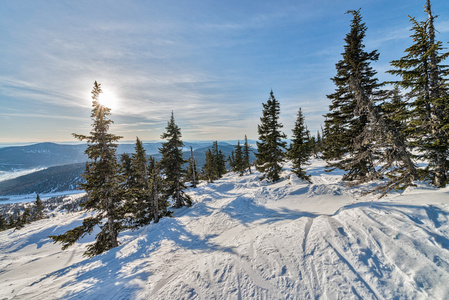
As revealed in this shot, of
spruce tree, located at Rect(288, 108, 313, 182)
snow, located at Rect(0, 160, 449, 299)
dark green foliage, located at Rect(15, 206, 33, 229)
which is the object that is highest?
spruce tree, located at Rect(288, 108, 313, 182)

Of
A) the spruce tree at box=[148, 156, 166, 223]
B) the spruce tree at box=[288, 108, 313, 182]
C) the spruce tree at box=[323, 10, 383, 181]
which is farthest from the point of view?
the spruce tree at box=[288, 108, 313, 182]

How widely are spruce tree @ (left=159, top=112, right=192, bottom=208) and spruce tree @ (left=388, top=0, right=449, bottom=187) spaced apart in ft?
67.1

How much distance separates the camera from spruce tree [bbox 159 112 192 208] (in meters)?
22.1

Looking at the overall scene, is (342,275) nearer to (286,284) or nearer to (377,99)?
(286,284)

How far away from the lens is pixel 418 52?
8484 millimetres

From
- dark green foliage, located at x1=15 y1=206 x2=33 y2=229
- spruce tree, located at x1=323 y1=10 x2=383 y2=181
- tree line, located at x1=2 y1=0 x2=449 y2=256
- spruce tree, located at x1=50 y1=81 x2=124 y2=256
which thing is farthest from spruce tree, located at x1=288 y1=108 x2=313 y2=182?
dark green foliage, located at x1=15 y1=206 x2=33 y2=229

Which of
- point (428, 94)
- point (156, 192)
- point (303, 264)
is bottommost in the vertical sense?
point (303, 264)

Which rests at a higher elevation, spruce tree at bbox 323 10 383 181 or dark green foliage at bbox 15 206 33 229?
spruce tree at bbox 323 10 383 181

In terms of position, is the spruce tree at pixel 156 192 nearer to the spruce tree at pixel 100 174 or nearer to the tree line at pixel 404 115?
the spruce tree at pixel 100 174

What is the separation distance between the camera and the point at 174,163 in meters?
22.4

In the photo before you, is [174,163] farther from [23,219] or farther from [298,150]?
[23,219]

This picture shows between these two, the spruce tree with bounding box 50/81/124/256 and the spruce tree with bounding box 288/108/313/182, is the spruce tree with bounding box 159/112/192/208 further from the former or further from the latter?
the spruce tree with bounding box 288/108/313/182

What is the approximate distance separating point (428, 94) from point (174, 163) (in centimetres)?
2207

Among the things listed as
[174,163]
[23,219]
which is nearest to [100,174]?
[174,163]
